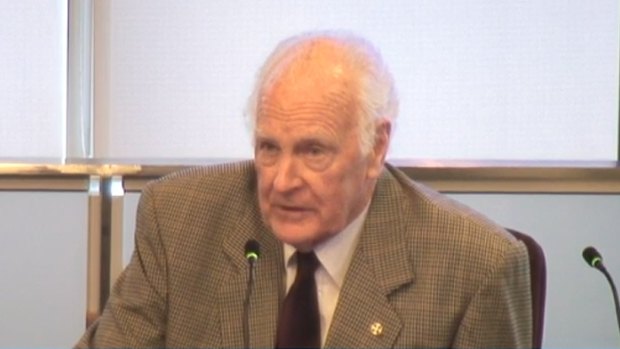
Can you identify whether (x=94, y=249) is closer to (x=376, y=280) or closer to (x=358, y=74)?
(x=376, y=280)

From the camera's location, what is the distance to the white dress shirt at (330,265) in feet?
6.59

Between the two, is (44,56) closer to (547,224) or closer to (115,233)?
(115,233)

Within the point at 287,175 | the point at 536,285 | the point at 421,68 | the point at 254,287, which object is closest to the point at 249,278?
the point at 254,287

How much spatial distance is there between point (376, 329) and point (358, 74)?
0.43 meters

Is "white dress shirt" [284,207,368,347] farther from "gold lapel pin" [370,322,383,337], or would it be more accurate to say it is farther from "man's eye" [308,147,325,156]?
"man's eye" [308,147,325,156]

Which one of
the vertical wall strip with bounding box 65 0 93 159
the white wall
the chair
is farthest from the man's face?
the vertical wall strip with bounding box 65 0 93 159

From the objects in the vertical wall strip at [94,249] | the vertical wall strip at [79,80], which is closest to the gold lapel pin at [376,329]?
the vertical wall strip at [94,249]

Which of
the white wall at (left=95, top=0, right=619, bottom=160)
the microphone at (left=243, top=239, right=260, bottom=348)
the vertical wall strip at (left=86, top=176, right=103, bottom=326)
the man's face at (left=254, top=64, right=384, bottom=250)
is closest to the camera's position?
the man's face at (left=254, top=64, right=384, bottom=250)

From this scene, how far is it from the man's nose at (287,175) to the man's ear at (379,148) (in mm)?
145

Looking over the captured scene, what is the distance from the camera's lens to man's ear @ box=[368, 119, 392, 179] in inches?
76.3

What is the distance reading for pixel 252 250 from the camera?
6.55 feet

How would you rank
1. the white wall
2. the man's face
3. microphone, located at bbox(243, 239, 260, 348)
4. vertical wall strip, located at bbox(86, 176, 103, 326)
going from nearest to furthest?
the man's face < microphone, located at bbox(243, 239, 260, 348) < vertical wall strip, located at bbox(86, 176, 103, 326) < the white wall

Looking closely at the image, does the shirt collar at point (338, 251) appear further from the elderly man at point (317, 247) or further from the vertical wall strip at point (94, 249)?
the vertical wall strip at point (94, 249)

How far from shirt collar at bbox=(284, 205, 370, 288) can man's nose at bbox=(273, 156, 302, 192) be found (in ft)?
0.61
